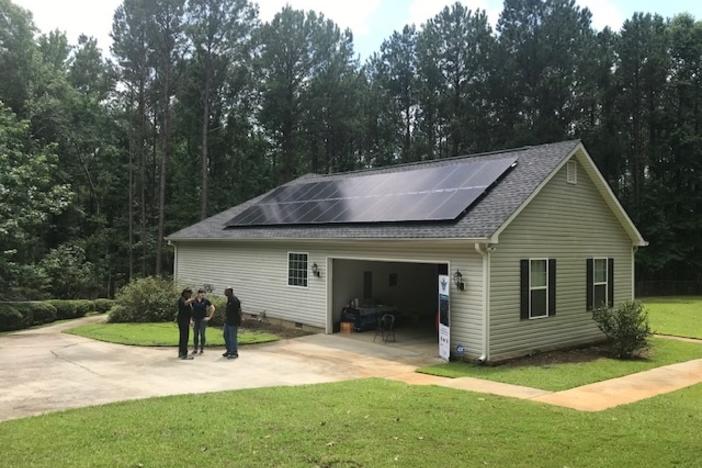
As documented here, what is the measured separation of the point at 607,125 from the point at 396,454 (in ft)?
128

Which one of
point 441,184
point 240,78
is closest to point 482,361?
point 441,184

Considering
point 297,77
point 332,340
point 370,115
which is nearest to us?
point 332,340

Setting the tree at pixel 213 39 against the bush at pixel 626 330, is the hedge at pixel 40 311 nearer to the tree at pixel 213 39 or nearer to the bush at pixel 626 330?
the tree at pixel 213 39

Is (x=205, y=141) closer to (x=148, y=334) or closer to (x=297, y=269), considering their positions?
(x=297, y=269)

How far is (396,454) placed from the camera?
5852 mm

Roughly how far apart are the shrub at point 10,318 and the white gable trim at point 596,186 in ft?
56.6

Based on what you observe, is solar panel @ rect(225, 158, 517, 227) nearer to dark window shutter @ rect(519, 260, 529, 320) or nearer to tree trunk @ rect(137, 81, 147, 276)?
dark window shutter @ rect(519, 260, 529, 320)

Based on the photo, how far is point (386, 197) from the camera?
688 inches

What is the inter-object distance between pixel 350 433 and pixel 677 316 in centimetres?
2156

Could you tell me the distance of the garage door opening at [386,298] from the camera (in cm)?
1703

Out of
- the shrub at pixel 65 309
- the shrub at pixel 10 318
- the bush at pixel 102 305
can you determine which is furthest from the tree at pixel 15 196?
the bush at pixel 102 305

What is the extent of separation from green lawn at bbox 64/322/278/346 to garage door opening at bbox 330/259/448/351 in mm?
2442

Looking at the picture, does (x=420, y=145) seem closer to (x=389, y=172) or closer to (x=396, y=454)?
(x=389, y=172)

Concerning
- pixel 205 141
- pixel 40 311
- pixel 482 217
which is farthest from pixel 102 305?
pixel 482 217
